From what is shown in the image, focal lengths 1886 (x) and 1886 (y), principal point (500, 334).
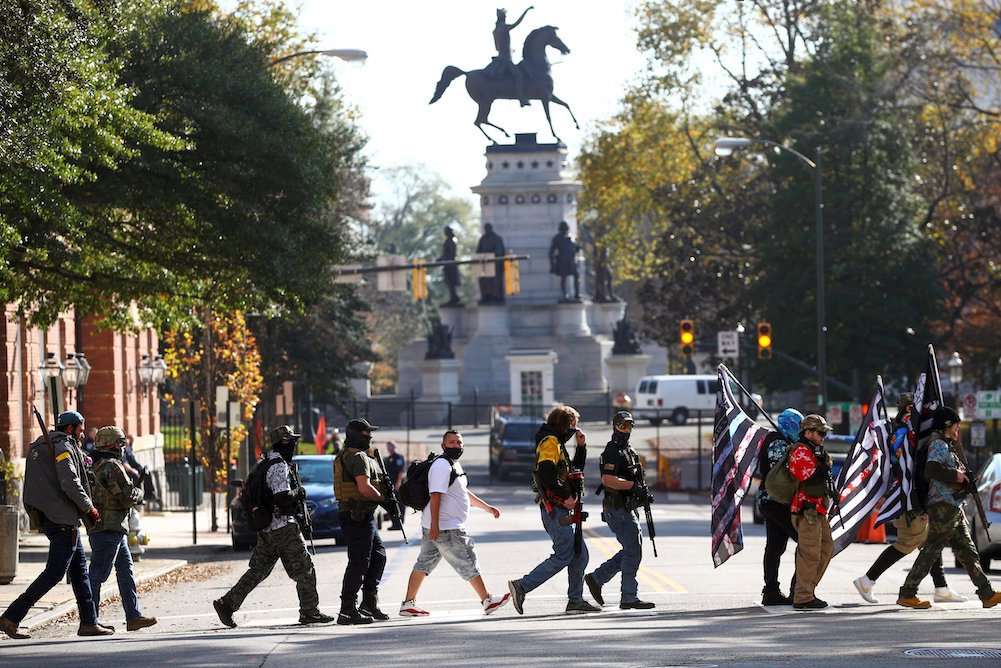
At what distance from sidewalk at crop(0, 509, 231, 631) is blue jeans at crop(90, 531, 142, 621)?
1.04 metres

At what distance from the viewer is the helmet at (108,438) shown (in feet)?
51.1

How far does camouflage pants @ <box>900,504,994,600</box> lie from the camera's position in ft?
51.6

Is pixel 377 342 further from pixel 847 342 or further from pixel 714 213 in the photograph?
pixel 847 342

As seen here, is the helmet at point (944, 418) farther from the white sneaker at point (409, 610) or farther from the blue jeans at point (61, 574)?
the blue jeans at point (61, 574)

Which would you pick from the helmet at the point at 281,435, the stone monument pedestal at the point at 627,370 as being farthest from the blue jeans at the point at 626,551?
the stone monument pedestal at the point at 627,370

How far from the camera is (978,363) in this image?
58281 millimetres

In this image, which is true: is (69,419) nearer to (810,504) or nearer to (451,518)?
(451,518)

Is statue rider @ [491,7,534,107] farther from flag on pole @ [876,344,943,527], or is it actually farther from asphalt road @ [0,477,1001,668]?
flag on pole @ [876,344,943,527]

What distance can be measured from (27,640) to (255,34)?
32.1 meters

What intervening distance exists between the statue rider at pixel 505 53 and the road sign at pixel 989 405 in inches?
1483

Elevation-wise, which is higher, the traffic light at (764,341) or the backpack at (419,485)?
the traffic light at (764,341)

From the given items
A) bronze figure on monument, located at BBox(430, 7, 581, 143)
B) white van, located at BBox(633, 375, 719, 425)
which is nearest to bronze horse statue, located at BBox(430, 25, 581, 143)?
bronze figure on monument, located at BBox(430, 7, 581, 143)

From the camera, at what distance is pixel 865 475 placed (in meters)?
16.9

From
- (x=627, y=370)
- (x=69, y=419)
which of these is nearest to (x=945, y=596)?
(x=69, y=419)
